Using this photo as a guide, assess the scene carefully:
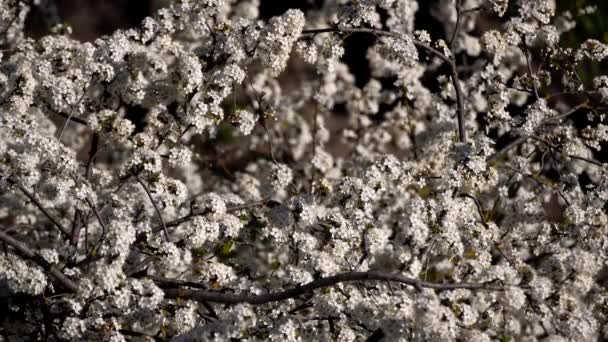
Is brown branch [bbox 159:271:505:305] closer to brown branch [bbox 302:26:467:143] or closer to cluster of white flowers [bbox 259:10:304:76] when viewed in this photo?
brown branch [bbox 302:26:467:143]

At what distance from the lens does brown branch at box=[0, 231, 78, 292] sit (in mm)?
3762

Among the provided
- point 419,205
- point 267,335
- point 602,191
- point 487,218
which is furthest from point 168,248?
point 602,191

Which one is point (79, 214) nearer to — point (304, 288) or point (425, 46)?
point (304, 288)

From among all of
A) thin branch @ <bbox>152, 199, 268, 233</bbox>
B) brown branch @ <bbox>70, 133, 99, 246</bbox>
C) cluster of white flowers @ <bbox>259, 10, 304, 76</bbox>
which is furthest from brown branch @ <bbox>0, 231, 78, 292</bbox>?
cluster of white flowers @ <bbox>259, 10, 304, 76</bbox>

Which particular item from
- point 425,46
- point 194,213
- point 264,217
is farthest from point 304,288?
point 425,46

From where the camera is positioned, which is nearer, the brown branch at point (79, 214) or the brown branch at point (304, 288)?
the brown branch at point (304, 288)

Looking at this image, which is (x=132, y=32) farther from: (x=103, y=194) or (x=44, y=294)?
(x=44, y=294)

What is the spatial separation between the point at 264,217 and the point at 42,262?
1445 millimetres

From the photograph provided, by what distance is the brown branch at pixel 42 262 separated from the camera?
12.3 ft

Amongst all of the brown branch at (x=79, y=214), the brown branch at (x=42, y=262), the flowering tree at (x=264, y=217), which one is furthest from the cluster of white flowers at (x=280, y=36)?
the brown branch at (x=42, y=262)

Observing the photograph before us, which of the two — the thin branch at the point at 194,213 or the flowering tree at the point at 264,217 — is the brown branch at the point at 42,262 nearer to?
the flowering tree at the point at 264,217

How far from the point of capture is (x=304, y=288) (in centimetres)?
360

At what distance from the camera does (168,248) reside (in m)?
3.88

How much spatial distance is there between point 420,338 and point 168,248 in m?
1.37
